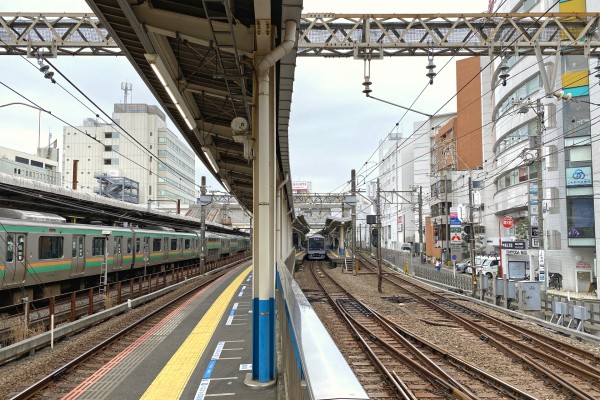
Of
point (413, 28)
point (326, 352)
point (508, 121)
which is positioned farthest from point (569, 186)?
point (326, 352)

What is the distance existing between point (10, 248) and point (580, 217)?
28.9 m

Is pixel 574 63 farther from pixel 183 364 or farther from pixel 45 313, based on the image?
pixel 45 313

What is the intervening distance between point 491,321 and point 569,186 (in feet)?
57.6

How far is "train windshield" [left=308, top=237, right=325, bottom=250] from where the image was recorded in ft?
158

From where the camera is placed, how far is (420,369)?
9.12 meters

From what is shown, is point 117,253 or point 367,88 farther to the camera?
point 117,253

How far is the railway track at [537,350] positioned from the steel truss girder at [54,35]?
13143mm

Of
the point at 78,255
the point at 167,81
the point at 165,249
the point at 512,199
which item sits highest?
the point at 512,199

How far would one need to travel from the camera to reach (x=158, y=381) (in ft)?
A: 22.0

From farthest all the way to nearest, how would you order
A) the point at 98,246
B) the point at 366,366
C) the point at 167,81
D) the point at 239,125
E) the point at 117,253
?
the point at 117,253, the point at 98,246, the point at 366,366, the point at 239,125, the point at 167,81

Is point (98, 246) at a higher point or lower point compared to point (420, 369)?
higher

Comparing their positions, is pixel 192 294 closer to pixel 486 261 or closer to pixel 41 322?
pixel 41 322

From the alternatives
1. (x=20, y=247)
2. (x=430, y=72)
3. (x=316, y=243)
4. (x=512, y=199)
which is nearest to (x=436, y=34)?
(x=430, y=72)

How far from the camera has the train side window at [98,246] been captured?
704 inches
